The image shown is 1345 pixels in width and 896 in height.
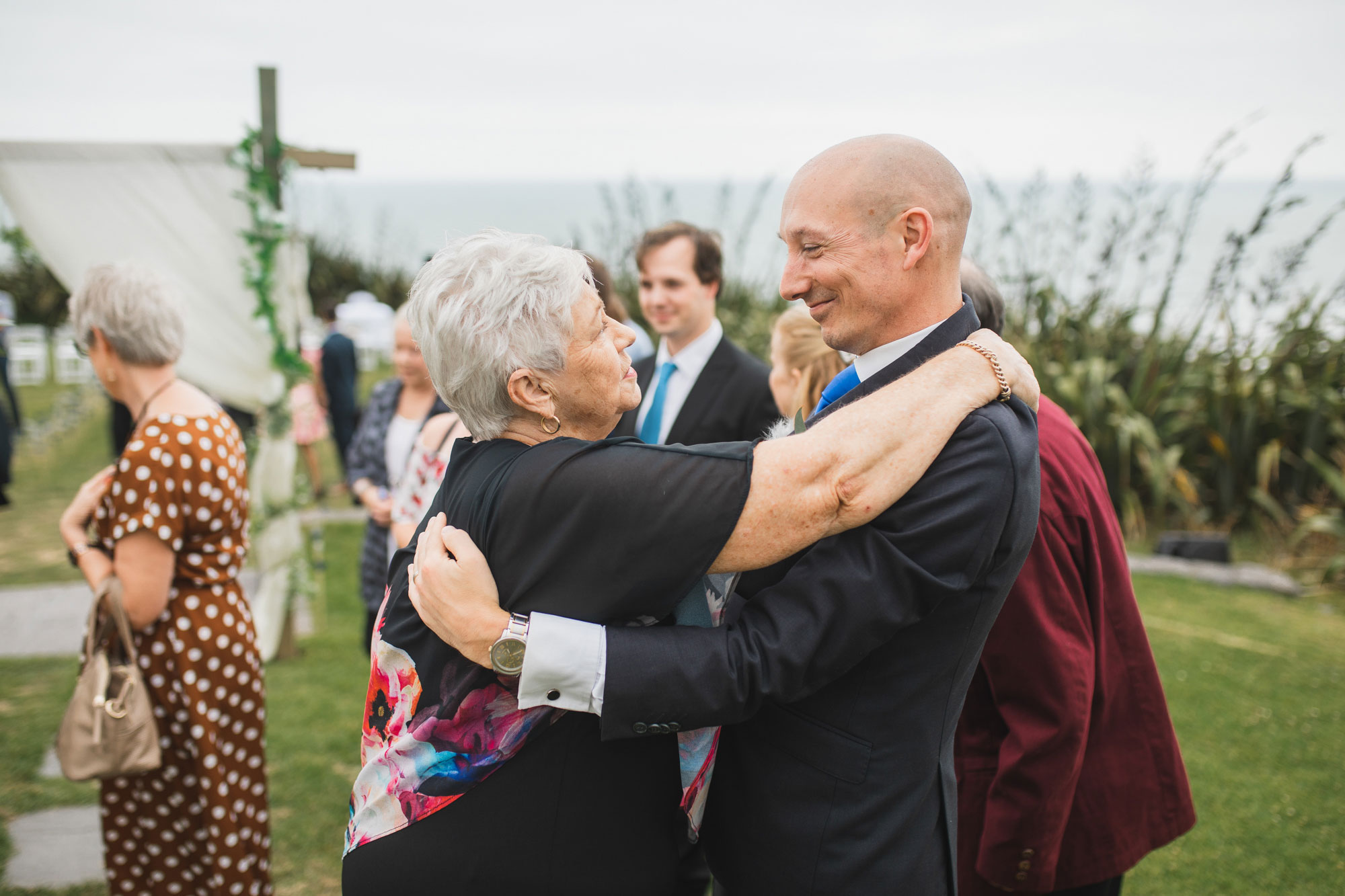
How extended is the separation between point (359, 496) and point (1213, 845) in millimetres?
4006

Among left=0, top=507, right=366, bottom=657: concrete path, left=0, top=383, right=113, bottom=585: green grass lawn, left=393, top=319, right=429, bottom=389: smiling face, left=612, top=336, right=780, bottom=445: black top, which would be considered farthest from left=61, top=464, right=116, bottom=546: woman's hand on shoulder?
left=0, top=383, right=113, bottom=585: green grass lawn

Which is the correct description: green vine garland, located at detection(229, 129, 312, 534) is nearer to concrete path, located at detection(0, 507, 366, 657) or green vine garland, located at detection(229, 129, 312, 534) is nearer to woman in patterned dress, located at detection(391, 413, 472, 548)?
concrete path, located at detection(0, 507, 366, 657)

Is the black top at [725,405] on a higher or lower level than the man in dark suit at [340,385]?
higher

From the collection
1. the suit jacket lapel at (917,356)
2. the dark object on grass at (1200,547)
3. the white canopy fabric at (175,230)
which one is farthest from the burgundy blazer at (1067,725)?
the dark object on grass at (1200,547)

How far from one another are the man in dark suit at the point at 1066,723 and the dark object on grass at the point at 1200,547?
535 centimetres

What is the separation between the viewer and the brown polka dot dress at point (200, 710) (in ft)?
8.72

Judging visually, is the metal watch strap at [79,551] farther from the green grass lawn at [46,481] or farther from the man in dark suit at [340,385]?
the man in dark suit at [340,385]

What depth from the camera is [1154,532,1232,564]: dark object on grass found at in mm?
6559

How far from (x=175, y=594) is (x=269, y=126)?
3046mm

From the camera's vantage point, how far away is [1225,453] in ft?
23.0

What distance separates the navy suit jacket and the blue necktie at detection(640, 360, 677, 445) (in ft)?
8.01

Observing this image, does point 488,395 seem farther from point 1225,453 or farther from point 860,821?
point 1225,453

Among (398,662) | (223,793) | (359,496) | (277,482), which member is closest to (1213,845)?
(398,662)

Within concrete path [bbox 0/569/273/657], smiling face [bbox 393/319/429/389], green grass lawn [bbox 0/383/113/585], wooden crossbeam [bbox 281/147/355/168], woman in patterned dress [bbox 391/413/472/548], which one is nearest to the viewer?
woman in patterned dress [bbox 391/413/472/548]
